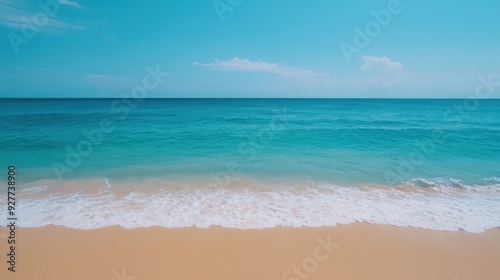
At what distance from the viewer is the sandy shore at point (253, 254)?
457 cm

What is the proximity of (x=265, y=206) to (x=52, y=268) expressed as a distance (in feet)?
17.5

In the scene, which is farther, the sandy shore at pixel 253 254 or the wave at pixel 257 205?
the wave at pixel 257 205

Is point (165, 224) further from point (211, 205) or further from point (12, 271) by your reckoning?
point (12, 271)
